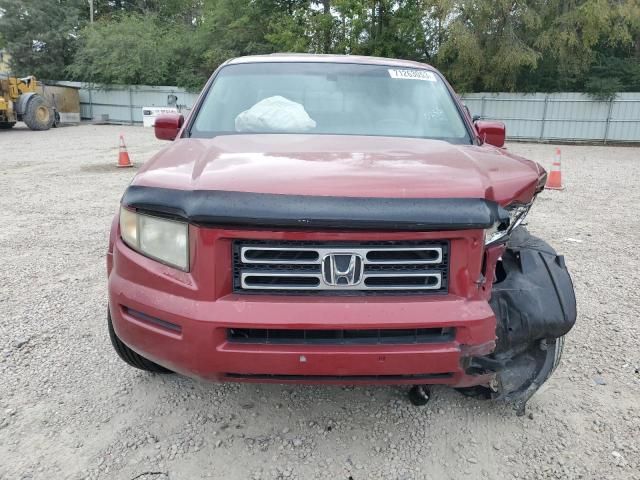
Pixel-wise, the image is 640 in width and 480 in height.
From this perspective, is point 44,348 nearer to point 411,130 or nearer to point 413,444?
point 413,444

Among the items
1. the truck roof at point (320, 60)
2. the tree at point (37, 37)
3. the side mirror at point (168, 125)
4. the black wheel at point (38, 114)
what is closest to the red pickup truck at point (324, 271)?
the side mirror at point (168, 125)

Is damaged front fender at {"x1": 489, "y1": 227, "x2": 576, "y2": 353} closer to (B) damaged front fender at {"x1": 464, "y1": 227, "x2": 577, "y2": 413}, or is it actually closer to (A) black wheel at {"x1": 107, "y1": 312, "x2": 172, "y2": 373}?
(B) damaged front fender at {"x1": 464, "y1": 227, "x2": 577, "y2": 413}

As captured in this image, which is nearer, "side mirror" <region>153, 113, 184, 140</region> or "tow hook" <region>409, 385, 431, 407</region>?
"tow hook" <region>409, 385, 431, 407</region>

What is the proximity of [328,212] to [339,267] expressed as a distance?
0.22 meters

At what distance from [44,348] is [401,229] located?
8.19 feet

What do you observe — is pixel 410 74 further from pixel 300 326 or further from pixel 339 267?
pixel 300 326

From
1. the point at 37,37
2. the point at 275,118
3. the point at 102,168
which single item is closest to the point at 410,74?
the point at 275,118

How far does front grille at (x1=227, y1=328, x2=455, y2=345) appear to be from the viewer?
1813mm

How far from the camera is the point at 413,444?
2271 mm

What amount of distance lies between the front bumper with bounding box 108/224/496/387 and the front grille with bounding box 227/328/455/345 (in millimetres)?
20

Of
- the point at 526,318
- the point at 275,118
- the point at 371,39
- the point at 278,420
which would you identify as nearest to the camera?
the point at 526,318

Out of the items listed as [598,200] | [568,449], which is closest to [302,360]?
[568,449]

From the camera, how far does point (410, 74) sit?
11.0 feet

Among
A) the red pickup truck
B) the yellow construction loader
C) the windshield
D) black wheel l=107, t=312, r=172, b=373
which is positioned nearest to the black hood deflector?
the red pickup truck
